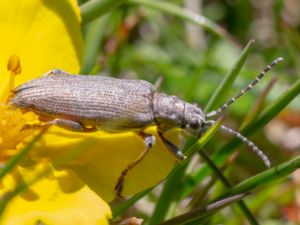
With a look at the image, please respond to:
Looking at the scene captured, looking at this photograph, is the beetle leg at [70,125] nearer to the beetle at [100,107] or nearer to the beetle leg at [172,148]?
the beetle at [100,107]

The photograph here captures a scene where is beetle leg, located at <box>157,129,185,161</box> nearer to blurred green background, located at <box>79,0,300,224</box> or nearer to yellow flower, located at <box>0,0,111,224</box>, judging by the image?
blurred green background, located at <box>79,0,300,224</box>

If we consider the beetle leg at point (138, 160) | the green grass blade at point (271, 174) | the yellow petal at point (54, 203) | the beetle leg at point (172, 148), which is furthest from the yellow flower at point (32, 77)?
the green grass blade at point (271, 174)

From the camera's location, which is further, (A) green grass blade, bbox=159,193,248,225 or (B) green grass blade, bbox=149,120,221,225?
(B) green grass blade, bbox=149,120,221,225

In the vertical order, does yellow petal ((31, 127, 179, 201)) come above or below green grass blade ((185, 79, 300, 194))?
above

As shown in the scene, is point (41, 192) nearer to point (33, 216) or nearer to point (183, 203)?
point (33, 216)

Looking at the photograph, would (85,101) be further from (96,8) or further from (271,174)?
(271,174)

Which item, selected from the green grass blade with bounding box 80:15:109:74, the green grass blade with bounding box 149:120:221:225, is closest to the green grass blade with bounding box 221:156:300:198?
the green grass blade with bounding box 149:120:221:225

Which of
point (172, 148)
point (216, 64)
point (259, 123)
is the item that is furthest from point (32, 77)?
point (216, 64)
